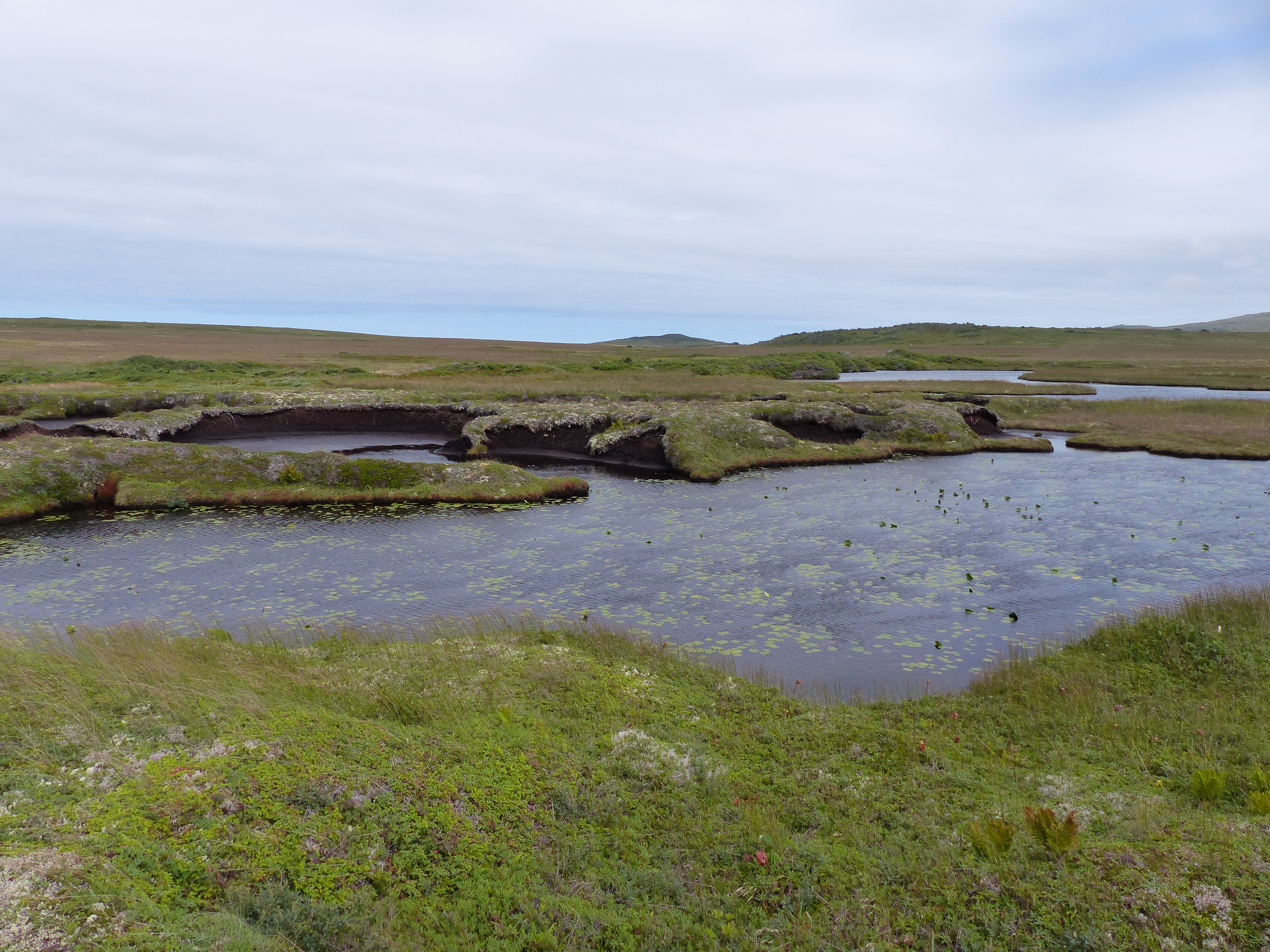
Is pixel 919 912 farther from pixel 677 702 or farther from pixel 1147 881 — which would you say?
pixel 677 702

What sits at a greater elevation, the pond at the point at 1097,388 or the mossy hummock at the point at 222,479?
the pond at the point at 1097,388

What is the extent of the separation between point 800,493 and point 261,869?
1244 inches

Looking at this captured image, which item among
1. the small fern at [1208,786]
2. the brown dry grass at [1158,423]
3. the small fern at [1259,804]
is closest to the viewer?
the small fern at [1259,804]

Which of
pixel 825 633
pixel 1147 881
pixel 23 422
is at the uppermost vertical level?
pixel 23 422

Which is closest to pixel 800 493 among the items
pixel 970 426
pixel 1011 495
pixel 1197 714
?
pixel 1011 495

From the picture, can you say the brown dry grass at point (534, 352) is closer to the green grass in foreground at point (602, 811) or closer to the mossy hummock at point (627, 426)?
the mossy hummock at point (627, 426)

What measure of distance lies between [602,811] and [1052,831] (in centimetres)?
552

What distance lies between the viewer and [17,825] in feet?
23.6

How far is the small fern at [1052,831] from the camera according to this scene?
788 centimetres

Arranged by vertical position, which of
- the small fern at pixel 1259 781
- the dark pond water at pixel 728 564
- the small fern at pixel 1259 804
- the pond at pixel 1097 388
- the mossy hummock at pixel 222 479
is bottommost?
the dark pond water at pixel 728 564

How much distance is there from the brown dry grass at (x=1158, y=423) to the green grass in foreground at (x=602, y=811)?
44.1 meters

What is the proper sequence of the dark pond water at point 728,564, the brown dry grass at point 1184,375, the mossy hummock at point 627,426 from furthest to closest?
the brown dry grass at point 1184,375, the mossy hummock at point 627,426, the dark pond water at point 728,564

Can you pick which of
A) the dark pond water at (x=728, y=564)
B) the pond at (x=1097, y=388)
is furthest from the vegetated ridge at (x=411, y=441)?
the pond at (x=1097, y=388)

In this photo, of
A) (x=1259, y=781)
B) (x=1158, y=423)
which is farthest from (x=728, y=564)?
(x=1158, y=423)
